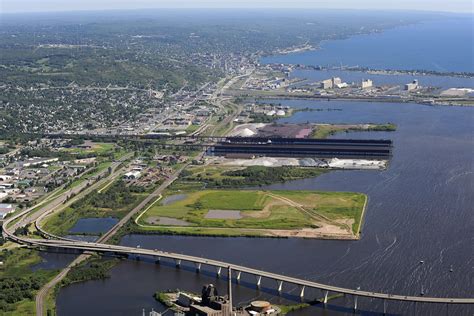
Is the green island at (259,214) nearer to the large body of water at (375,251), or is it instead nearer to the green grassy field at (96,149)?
the large body of water at (375,251)

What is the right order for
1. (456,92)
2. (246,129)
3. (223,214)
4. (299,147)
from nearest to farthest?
(223,214) → (299,147) → (246,129) → (456,92)

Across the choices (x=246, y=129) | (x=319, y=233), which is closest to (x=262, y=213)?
(x=319, y=233)

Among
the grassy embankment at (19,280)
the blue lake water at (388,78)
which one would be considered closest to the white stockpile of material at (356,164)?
the grassy embankment at (19,280)

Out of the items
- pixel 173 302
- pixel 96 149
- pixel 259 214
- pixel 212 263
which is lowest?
pixel 96 149

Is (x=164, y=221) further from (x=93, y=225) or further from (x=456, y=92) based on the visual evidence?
(x=456, y=92)

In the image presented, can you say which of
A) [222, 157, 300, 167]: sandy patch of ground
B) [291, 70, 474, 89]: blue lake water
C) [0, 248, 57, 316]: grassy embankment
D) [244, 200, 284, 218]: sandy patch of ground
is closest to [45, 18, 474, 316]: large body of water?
[0, 248, 57, 316]: grassy embankment

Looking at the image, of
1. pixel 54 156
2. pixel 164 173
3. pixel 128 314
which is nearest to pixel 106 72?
pixel 54 156
